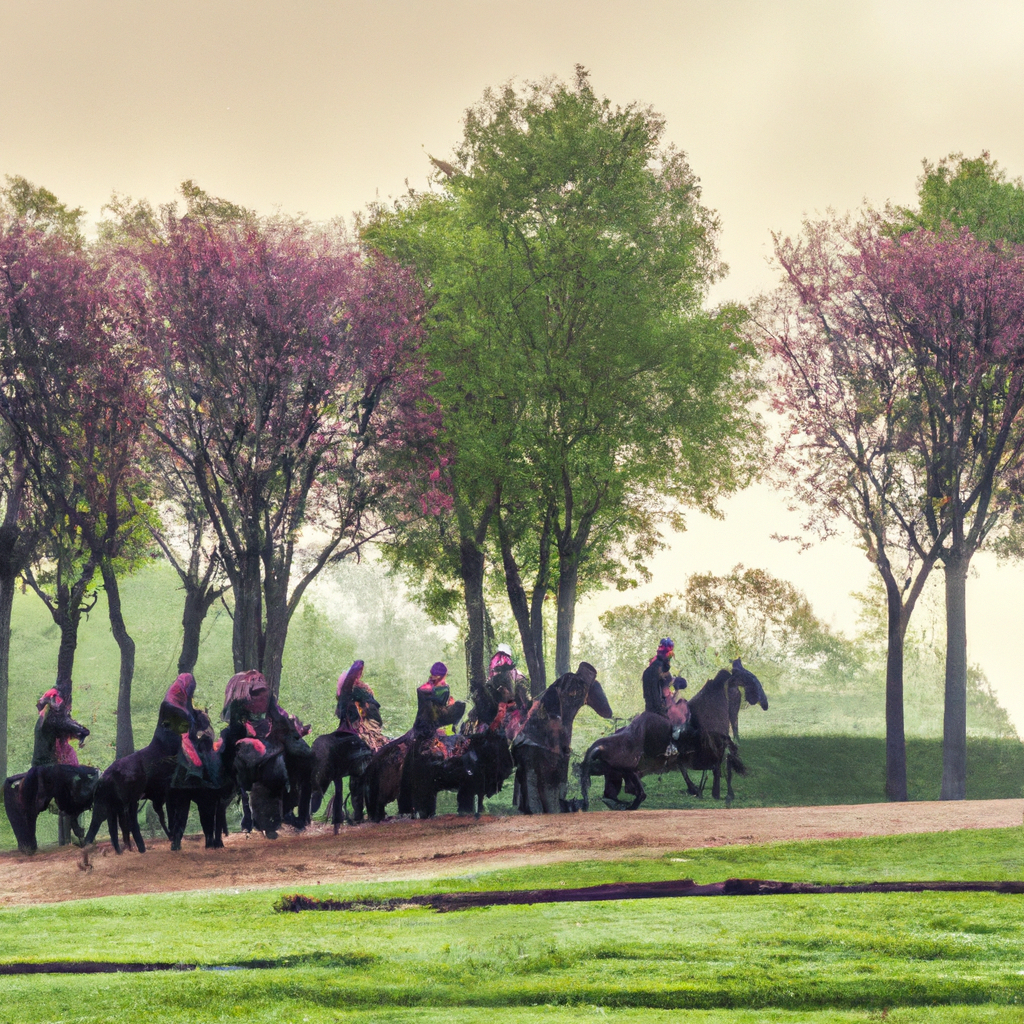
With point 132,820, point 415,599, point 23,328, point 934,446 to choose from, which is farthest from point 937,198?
point 132,820

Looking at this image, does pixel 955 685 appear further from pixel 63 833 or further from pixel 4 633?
pixel 4 633

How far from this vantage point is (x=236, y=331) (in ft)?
85.0

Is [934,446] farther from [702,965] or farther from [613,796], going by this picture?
[702,965]

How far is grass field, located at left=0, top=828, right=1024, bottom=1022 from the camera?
28.0ft

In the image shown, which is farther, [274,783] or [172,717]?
[274,783]

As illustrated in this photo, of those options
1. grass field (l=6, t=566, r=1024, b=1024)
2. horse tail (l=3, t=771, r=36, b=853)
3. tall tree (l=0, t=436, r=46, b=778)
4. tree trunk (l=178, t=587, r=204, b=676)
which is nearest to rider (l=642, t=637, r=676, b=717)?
grass field (l=6, t=566, r=1024, b=1024)

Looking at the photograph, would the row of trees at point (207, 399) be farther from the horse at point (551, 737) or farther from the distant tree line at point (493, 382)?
the horse at point (551, 737)

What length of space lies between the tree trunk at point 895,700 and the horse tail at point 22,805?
18.8 meters

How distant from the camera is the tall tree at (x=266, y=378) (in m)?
25.9

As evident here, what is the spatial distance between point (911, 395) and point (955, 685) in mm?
7125

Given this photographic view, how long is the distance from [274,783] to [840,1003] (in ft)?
44.6

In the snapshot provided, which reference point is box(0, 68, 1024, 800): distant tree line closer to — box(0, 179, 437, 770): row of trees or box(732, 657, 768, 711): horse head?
box(0, 179, 437, 770): row of trees

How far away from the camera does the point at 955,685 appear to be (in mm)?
27828

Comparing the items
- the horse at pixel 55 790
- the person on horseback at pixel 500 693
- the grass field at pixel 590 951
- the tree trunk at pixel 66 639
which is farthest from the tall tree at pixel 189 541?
the grass field at pixel 590 951
